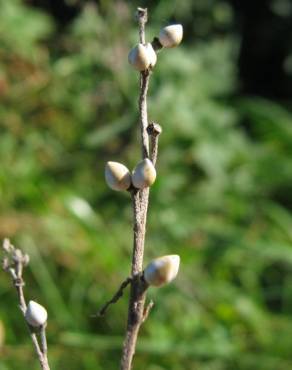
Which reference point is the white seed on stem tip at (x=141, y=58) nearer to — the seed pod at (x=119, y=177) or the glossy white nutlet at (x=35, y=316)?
the seed pod at (x=119, y=177)

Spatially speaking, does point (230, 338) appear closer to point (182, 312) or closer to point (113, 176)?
point (182, 312)

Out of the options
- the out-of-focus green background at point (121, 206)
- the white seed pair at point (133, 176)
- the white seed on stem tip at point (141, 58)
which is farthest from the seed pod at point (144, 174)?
the out-of-focus green background at point (121, 206)

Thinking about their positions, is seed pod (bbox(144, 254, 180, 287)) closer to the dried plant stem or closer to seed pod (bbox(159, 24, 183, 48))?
the dried plant stem

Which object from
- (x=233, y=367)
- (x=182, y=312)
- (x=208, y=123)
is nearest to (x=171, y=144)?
(x=208, y=123)

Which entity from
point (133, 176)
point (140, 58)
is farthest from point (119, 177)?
point (140, 58)

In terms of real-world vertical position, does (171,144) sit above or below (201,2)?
below

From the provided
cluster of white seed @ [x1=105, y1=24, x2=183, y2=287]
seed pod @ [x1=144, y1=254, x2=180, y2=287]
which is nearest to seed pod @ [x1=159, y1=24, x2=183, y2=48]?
cluster of white seed @ [x1=105, y1=24, x2=183, y2=287]

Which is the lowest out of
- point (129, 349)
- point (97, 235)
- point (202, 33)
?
point (129, 349)
